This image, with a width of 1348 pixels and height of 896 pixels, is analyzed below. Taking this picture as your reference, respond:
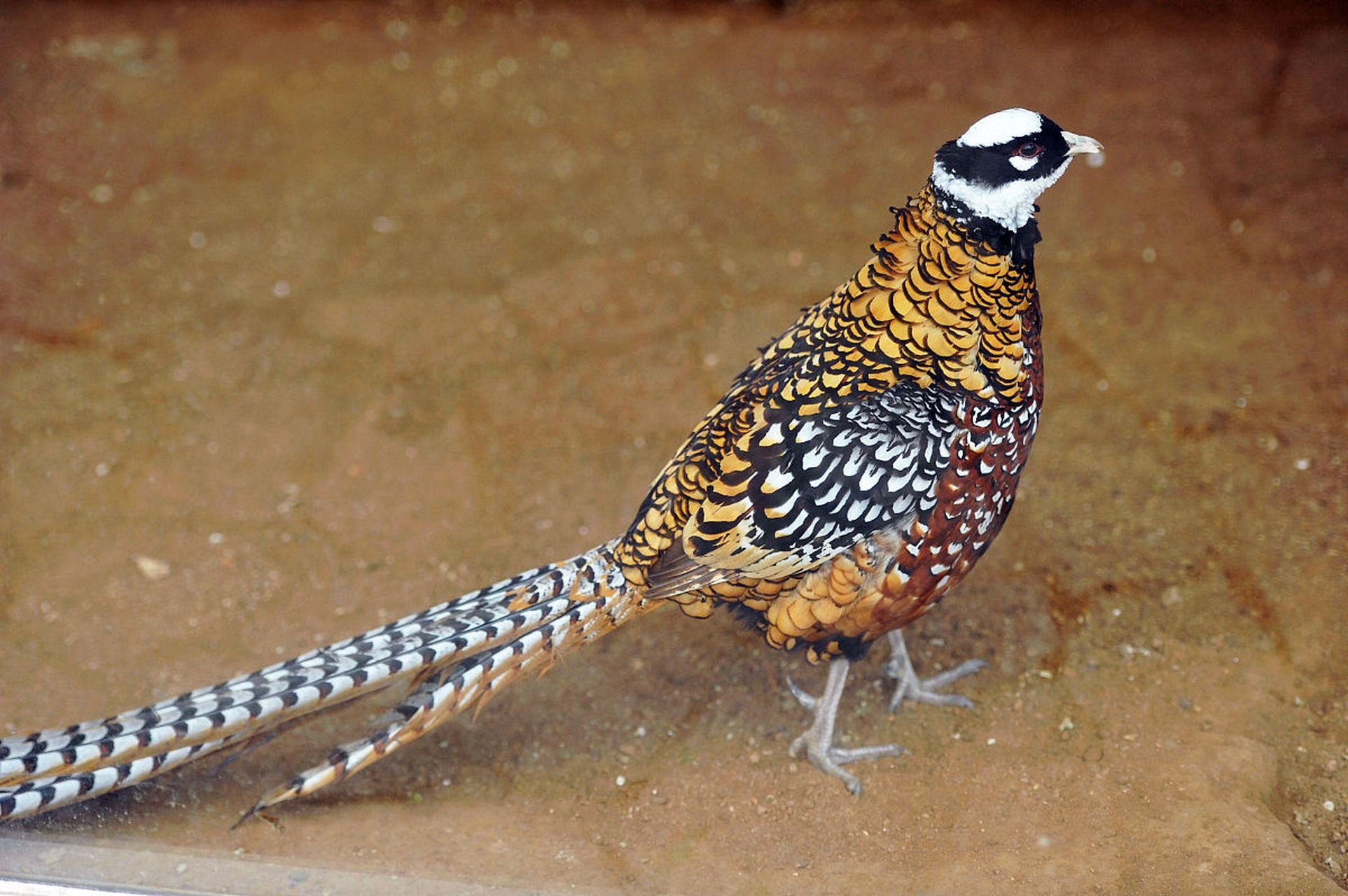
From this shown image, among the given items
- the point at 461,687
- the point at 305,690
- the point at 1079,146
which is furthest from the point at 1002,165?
the point at 305,690

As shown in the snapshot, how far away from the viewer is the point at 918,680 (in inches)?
141

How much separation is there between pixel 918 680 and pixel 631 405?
1.59m

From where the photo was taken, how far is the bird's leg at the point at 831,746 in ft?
10.9

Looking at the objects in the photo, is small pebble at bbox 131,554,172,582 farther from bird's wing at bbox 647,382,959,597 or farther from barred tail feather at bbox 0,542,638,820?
bird's wing at bbox 647,382,959,597

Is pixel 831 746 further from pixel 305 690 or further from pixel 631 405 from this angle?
pixel 631 405

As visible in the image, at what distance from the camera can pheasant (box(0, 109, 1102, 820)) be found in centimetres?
275

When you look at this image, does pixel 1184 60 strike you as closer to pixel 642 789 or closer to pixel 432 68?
pixel 432 68

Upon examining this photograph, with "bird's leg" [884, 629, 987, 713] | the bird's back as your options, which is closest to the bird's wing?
the bird's back

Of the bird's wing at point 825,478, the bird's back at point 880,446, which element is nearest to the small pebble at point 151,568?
the bird's back at point 880,446

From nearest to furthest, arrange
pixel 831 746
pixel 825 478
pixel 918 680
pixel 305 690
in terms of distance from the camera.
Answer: pixel 825 478, pixel 305 690, pixel 831 746, pixel 918 680

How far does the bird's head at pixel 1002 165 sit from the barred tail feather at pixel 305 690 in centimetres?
133

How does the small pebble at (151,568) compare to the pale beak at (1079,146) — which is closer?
the pale beak at (1079,146)

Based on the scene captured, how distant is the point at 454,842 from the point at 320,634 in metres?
1.05

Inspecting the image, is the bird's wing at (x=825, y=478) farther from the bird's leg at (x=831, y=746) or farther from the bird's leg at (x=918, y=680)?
the bird's leg at (x=918, y=680)
